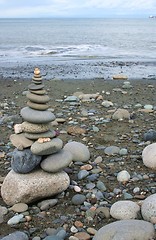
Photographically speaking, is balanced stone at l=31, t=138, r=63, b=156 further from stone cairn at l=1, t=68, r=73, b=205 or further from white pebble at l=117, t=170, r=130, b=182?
white pebble at l=117, t=170, r=130, b=182

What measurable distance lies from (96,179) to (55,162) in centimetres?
95

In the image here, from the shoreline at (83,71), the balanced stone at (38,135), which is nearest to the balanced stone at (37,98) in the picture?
the balanced stone at (38,135)

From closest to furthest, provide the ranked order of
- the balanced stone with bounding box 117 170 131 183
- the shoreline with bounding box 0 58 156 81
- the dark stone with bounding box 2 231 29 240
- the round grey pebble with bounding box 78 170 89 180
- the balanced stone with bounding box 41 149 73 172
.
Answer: the dark stone with bounding box 2 231 29 240
the balanced stone with bounding box 41 149 73 172
the balanced stone with bounding box 117 170 131 183
the round grey pebble with bounding box 78 170 89 180
the shoreline with bounding box 0 58 156 81

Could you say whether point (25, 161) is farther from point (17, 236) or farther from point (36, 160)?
point (17, 236)

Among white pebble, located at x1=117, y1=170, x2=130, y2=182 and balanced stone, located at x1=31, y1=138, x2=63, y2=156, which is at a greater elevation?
balanced stone, located at x1=31, y1=138, x2=63, y2=156

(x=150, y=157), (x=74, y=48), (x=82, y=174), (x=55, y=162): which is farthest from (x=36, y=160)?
(x=74, y=48)

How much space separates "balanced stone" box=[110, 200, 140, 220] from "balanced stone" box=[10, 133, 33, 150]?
1.51 metres

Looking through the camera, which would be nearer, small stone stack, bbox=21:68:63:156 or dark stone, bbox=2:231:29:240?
dark stone, bbox=2:231:29:240

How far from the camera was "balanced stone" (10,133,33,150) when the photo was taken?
523cm

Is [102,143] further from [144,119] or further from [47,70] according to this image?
[47,70]

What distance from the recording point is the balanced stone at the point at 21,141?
5.23 metres

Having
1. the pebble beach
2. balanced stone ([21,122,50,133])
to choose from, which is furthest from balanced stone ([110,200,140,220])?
balanced stone ([21,122,50,133])

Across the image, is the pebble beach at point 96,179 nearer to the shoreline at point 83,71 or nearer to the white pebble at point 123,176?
the white pebble at point 123,176

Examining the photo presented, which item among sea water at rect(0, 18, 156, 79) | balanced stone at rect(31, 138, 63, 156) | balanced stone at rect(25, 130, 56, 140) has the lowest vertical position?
sea water at rect(0, 18, 156, 79)
